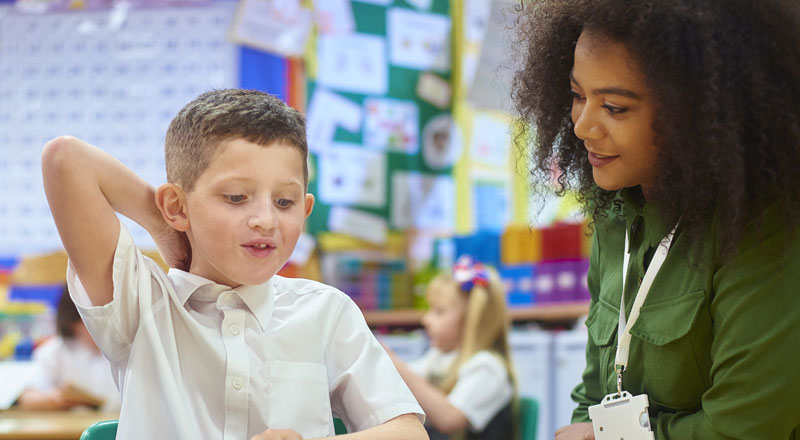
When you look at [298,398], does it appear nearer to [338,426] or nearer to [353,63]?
[338,426]

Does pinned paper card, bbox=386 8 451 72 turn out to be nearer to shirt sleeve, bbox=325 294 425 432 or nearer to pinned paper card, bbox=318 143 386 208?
pinned paper card, bbox=318 143 386 208

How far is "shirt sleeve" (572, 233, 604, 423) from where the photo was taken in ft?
4.91

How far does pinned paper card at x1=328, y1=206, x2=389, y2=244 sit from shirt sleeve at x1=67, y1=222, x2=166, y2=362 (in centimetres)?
366

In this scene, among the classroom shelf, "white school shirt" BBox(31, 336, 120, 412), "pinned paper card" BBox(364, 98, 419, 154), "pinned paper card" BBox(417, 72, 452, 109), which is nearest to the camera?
"white school shirt" BBox(31, 336, 120, 412)

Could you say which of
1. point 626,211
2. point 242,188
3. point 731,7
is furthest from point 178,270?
point 731,7

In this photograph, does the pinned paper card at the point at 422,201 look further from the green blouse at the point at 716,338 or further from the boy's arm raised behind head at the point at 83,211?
the boy's arm raised behind head at the point at 83,211

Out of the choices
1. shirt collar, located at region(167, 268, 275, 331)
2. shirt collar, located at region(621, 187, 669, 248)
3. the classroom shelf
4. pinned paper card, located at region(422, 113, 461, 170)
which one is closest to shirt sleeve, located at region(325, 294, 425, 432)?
shirt collar, located at region(167, 268, 275, 331)

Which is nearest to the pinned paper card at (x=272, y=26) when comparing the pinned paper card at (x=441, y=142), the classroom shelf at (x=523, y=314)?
the pinned paper card at (x=441, y=142)

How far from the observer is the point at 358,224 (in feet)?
16.2

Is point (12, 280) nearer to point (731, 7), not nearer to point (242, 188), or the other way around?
point (242, 188)

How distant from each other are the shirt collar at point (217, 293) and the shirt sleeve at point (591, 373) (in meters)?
0.58

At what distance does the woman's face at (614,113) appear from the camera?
1.21m

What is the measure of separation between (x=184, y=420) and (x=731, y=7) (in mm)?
898

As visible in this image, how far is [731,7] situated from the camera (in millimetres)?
1172
